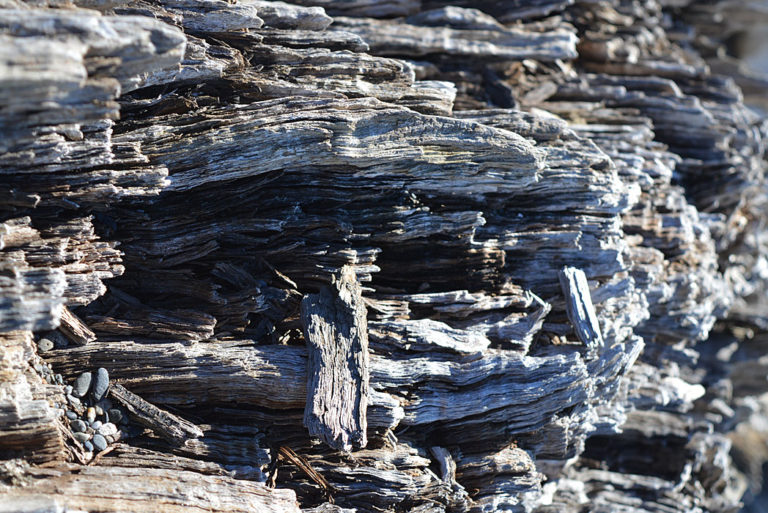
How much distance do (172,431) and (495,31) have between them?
12.7 metres

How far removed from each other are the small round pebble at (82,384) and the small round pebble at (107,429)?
0.62 meters

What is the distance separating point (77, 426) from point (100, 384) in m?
0.74

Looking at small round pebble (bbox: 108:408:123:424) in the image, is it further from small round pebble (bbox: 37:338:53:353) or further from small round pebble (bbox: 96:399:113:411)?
small round pebble (bbox: 37:338:53:353)

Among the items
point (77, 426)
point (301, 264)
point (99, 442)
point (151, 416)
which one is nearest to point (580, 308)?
point (301, 264)

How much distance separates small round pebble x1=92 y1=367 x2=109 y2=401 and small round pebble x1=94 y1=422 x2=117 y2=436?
461 mm

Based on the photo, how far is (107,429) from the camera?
34.6 feet

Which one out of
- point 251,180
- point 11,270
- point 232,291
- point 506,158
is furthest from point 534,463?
point 11,270

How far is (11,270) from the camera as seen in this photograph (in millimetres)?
9297

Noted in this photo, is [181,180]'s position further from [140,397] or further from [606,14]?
[606,14]

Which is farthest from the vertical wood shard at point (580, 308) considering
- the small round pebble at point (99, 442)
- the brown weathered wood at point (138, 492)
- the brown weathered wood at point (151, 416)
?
the small round pebble at point (99, 442)

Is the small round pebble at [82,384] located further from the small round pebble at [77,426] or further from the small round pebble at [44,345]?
the small round pebble at [44,345]

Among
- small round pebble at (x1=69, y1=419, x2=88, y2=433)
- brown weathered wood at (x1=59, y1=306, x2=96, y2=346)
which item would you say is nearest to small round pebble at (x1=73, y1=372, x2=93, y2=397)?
small round pebble at (x1=69, y1=419, x2=88, y2=433)

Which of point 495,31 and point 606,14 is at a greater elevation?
point 606,14

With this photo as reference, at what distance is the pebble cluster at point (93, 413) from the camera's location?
10.3 meters
